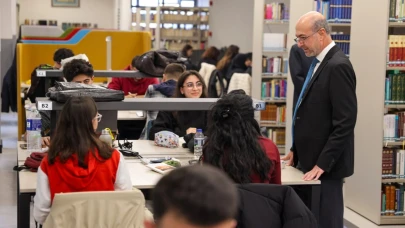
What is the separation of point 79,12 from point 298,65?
1564cm

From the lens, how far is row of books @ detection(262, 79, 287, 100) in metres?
9.43

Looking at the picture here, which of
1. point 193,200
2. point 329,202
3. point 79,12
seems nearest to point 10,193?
point 329,202

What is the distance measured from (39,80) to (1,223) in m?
2.14

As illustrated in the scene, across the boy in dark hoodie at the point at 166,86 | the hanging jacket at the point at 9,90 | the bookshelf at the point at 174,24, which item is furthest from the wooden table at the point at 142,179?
the bookshelf at the point at 174,24

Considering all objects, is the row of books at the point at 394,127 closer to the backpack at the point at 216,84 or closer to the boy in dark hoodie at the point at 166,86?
the boy in dark hoodie at the point at 166,86

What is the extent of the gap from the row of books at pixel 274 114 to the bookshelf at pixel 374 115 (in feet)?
10.9

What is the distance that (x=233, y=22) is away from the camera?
1683 cm

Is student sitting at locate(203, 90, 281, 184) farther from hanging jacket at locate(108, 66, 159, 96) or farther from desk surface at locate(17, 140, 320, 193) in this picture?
hanging jacket at locate(108, 66, 159, 96)

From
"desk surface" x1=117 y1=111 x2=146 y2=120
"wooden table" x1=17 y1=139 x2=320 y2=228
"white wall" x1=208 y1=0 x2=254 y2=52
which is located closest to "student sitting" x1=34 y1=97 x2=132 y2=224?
"wooden table" x1=17 y1=139 x2=320 y2=228

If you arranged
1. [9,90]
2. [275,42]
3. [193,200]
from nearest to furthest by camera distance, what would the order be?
[193,200] → [275,42] → [9,90]

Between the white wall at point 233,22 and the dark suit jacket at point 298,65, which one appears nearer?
the dark suit jacket at point 298,65

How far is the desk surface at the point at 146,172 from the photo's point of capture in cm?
386

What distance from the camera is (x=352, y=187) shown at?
6344mm

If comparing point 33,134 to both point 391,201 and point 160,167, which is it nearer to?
point 160,167
